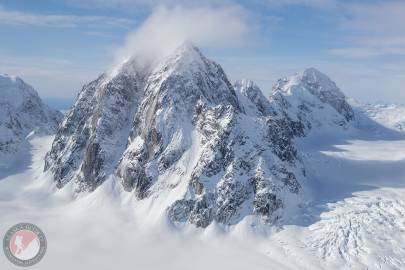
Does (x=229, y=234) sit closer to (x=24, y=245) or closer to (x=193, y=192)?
(x=193, y=192)

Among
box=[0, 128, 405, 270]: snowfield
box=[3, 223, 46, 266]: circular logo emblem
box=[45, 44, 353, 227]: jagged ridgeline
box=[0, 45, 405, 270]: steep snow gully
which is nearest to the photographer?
box=[3, 223, 46, 266]: circular logo emblem

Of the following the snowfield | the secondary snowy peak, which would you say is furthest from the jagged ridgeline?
the snowfield

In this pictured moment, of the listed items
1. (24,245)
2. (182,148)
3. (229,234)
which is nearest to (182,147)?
(182,148)

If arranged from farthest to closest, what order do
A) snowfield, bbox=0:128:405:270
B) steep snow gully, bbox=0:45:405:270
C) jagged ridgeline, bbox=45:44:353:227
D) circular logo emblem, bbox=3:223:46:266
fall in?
jagged ridgeline, bbox=45:44:353:227, steep snow gully, bbox=0:45:405:270, snowfield, bbox=0:128:405:270, circular logo emblem, bbox=3:223:46:266

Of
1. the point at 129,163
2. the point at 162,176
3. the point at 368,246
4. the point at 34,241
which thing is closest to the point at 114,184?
the point at 129,163

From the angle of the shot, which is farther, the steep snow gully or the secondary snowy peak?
the secondary snowy peak

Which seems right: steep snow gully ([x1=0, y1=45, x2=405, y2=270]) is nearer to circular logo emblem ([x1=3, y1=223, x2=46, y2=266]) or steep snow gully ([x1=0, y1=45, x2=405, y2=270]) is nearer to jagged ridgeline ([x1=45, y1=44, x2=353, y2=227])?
jagged ridgeline ([x1=45, y1=44, x2=353, y2=227])

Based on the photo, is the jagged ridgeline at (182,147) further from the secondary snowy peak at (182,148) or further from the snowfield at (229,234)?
the snowfield at (229,234)
